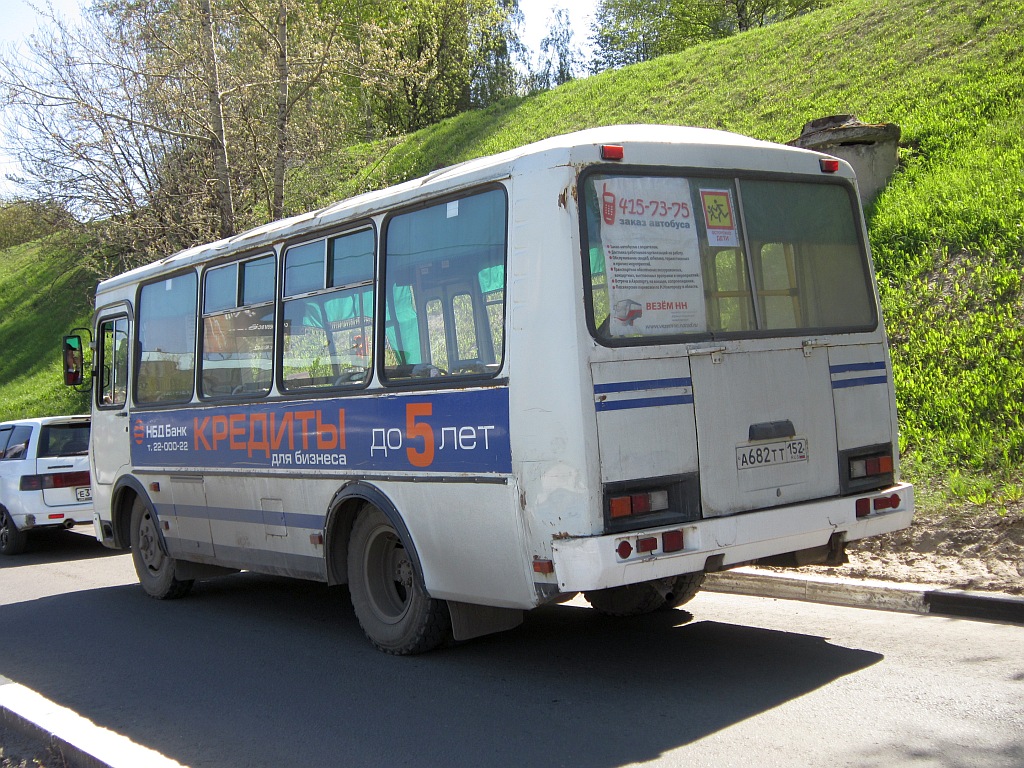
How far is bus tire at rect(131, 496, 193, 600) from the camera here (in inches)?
371

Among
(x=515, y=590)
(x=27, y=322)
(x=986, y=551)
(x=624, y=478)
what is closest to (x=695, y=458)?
(x=624, y=478)

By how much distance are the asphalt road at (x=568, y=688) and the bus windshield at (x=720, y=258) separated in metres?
1.85

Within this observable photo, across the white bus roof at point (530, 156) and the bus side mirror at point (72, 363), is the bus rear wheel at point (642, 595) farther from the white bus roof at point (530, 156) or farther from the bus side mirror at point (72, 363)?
the bus side mirror at point (72, 363)

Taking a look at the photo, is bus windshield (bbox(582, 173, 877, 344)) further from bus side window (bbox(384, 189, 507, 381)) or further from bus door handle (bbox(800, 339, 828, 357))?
bus side window (bbox(384, 189, 507, 381))

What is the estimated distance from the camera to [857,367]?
6234mm

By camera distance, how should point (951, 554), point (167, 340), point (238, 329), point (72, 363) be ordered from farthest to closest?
point (72, 363) < point (167, 340) < point (238, 329) < point (951, 554)

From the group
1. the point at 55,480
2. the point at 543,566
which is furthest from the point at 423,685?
the point at 55,480

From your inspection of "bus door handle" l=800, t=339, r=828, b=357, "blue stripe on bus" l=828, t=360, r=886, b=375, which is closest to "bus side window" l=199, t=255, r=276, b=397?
"bus door handle" l=800, t=339, r=828, b=357

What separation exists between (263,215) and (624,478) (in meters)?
17.2

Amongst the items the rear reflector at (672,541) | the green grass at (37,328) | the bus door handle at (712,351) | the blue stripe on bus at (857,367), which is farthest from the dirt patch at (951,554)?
the green grass at (37,328)

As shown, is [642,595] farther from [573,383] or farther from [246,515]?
[246,515]

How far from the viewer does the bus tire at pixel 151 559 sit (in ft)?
30.9

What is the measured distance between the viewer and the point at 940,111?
53.5 feet

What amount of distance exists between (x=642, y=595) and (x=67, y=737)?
346 cm
